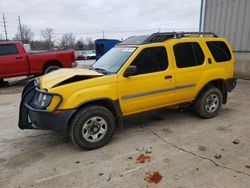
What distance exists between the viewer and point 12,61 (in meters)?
10.1

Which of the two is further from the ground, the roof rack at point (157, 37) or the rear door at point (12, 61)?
the roof rack at point (157, 37)

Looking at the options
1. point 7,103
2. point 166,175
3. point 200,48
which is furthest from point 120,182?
point 7,103

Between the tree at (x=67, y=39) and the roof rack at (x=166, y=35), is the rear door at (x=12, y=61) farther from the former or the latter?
the tree at (x=67, y=39)

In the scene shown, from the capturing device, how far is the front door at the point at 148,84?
165 inches

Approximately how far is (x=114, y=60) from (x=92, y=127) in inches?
55.2

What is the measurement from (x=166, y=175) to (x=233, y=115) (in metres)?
Result: 3.22

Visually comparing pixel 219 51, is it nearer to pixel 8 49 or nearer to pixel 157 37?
pixel 157 37

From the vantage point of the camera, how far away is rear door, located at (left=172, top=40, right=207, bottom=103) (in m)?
4.75

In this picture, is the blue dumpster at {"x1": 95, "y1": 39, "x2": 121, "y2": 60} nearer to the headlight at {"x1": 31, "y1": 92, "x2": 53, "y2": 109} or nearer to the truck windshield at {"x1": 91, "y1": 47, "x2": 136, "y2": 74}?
the truck windshield at {"x1": 91, "y1": 47, "x2": 136, "y2": 74}

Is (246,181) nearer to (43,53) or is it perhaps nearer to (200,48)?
(200,48)

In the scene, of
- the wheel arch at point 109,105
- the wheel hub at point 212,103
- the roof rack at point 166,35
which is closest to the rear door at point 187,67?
the roof rack at point 166,35

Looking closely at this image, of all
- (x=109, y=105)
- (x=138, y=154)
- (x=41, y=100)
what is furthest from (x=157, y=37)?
(x=41, y=100)

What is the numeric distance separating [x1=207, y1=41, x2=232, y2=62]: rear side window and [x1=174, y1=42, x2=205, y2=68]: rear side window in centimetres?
36

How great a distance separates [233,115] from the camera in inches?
220
